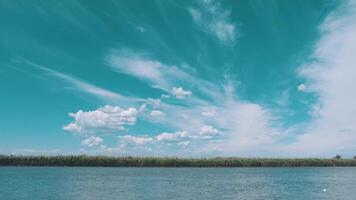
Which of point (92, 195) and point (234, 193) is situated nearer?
point (92, 195)

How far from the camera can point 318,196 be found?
46.7m

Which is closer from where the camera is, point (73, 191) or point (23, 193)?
point (23, 193)

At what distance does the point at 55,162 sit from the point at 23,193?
89901 millimetres

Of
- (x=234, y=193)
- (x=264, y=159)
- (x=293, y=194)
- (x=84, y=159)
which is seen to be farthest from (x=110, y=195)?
(x=264, y=159)

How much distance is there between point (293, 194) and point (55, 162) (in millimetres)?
100482

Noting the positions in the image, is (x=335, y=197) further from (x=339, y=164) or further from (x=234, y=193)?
(x=339, y=164)

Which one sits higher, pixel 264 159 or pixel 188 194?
pixel 264 159

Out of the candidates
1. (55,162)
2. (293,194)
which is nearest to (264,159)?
(55,162)

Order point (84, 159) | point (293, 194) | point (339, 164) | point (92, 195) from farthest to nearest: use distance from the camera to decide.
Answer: point (339, 164) → point (84, 159) → point (293, 194) → point (92, 195)

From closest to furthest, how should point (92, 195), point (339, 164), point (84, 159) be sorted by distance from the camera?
point (92, 195)
point (84, 159)
point (339, 164)

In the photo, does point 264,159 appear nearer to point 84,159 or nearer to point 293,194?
point 84,159

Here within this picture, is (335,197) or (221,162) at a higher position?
(221,162)

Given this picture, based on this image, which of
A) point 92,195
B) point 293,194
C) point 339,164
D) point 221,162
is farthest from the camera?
point 339,164

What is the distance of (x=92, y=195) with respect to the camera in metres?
45.3
